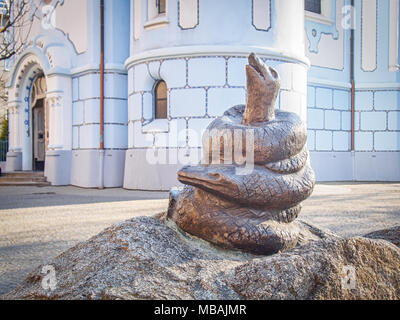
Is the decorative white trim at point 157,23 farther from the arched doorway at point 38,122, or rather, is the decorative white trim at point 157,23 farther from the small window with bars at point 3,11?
the arched doorway at point 38,122

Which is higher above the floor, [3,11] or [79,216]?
[3,11]

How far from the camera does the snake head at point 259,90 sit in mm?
2799

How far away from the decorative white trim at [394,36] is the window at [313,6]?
2473mm

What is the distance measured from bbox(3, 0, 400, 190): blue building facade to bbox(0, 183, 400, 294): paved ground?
2.03 metres

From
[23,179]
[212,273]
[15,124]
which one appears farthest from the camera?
[15,124]

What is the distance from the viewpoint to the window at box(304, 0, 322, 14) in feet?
45.0

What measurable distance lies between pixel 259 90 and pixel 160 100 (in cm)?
791

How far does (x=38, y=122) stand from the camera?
1462 cm

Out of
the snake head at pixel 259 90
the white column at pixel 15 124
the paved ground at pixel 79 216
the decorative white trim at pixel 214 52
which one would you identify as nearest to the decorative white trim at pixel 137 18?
the decorative white trim at pixel 214 52

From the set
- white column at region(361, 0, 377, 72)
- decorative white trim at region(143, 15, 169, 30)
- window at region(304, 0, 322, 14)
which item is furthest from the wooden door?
white column at region(361, 0, 377, 72)

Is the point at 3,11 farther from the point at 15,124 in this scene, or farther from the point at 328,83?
the point at 328,83

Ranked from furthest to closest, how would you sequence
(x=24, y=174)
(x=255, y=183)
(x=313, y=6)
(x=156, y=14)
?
(x=313, y=6)
(x=24, y=174)
(x=156, y=14)
(x=255, y=183)

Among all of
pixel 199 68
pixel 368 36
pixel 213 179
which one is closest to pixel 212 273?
pixel 213 179

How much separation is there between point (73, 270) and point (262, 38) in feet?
28.0
